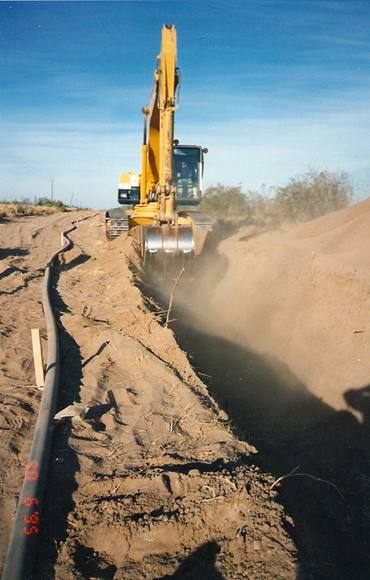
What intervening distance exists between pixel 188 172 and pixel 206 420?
12.7 metres

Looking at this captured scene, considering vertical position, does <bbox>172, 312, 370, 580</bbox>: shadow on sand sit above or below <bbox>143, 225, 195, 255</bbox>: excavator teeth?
below

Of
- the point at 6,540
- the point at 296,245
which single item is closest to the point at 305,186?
the point at 296,245

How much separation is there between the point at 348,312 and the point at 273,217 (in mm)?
14218

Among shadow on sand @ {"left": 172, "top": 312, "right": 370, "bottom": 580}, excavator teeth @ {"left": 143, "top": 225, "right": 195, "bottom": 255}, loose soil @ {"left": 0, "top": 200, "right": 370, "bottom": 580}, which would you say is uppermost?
excavator teeth @ {"left": 143, "top": 225, "right": 195, "bottom": 255}

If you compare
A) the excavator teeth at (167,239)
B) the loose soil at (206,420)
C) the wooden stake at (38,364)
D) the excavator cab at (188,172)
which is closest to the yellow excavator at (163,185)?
the excavator teeth at (167,239)

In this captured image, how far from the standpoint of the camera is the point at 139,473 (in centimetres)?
338

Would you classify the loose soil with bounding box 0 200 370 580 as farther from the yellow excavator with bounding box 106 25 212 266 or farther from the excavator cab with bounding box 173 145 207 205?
the excavator cab with bounding box 173 145 207 205

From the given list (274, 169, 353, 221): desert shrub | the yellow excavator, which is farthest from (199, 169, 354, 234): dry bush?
the yellow excavator

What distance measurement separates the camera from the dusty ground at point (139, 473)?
2674mm

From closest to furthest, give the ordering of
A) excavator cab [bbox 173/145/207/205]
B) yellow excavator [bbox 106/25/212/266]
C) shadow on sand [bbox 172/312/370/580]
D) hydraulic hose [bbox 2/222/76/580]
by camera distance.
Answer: hydraulic hose [bbox 2/222/76/580] < shadow on sand [bbox 172/312/370/580] < yellow excavator [bbox 106/25/212/266] < excavator cab [bbox 173/145/207/205]

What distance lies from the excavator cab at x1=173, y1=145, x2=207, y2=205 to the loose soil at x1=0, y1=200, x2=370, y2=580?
206 inches

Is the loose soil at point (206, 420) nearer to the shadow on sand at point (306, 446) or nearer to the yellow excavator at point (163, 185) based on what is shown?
the shadow on sand at point (306, 446)

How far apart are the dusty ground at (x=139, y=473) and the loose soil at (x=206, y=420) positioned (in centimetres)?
1

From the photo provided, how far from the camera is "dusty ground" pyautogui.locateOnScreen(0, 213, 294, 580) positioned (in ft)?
8.77
